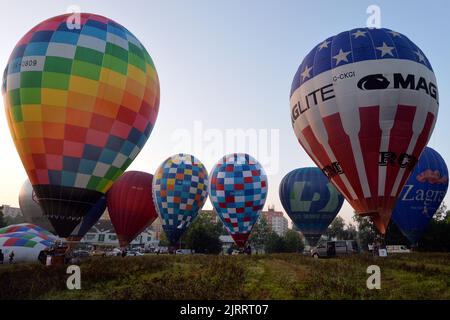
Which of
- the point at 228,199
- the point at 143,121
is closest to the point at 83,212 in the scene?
the point at 143,121

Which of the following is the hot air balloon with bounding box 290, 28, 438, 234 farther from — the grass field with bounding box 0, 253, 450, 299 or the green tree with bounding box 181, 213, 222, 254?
the green tree with bounding box 181, 213, 222, 254

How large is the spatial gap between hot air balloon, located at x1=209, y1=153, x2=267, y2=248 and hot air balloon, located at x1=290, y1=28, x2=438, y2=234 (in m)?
14.0

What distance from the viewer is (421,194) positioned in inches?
1121

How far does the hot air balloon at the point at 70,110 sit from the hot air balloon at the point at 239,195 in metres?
A: 16.1

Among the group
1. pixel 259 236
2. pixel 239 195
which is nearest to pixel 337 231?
pixel 259 236

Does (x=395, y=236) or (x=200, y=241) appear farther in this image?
(x=200, y=241)

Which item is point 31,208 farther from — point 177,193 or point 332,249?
point 332,249

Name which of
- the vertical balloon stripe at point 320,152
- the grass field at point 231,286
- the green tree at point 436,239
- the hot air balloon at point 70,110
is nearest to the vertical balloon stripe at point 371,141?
the vertical balloon stripe at point 320,152

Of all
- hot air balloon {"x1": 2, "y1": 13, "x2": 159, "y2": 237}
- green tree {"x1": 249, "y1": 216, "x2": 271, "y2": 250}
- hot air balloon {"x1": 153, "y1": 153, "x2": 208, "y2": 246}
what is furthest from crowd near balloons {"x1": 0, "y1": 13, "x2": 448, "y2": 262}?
green tree {"x1": 249, "y1": 216, "x2": 271, "y2": 250}

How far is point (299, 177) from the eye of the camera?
3462 cm

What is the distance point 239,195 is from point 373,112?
1663cm
